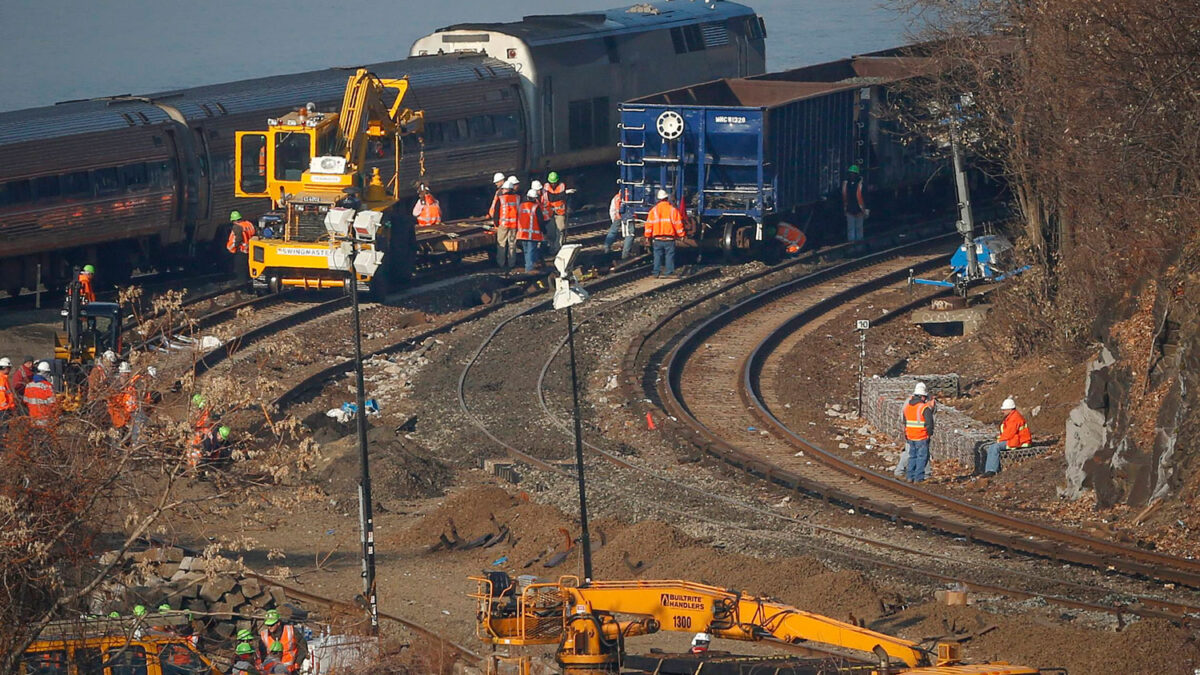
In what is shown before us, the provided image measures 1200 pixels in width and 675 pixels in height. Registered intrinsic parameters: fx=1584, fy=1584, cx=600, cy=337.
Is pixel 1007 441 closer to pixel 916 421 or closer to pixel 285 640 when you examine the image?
pixel 916 421

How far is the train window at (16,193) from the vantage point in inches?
979

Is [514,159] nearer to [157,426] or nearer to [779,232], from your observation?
[779,232]

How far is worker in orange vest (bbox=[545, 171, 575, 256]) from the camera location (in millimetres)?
28453

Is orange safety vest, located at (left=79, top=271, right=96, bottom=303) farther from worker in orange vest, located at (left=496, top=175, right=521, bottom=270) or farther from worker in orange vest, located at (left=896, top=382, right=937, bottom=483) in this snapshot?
worker in orange vest, located at (left=896, top=382, right=937, bottom=483)

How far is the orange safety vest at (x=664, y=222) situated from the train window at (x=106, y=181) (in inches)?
354

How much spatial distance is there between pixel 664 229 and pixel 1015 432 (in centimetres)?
1050

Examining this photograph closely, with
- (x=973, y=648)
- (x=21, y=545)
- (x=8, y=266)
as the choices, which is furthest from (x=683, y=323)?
(x=21, y=545)

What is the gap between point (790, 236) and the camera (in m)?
30.0

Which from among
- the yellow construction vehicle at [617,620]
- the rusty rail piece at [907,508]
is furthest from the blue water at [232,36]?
the yellow construction vehicle at [617,620]

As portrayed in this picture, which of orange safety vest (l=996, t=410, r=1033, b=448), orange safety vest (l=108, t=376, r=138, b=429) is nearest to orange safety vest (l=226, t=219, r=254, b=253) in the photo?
orange safety vest (l=996, t=410, r=1033, b=448)

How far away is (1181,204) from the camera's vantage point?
58.6ft

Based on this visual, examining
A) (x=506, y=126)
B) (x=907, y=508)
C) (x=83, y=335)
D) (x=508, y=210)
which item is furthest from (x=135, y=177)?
(x=907, y=508)

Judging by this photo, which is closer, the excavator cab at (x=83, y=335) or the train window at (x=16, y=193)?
the excavator cab at (x=83, y=335)

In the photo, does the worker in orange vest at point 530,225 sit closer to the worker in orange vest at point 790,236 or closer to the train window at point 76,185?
the worker in orange vest at point 790,236
